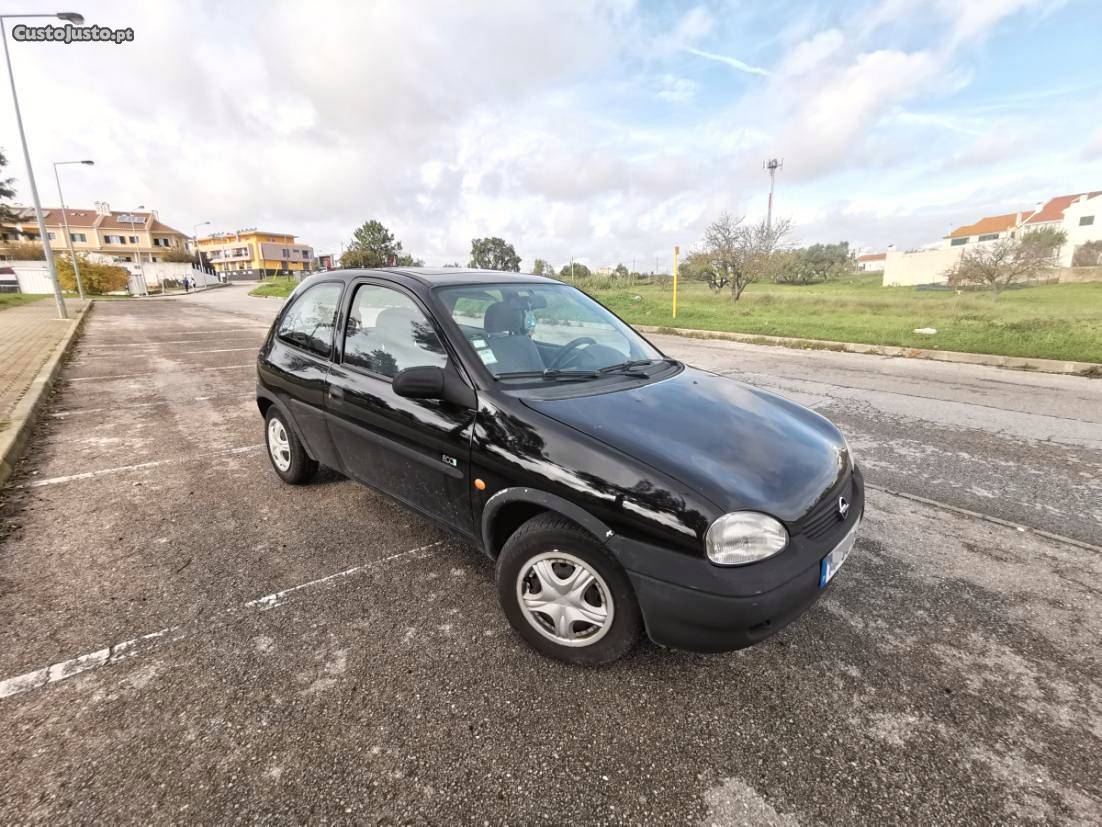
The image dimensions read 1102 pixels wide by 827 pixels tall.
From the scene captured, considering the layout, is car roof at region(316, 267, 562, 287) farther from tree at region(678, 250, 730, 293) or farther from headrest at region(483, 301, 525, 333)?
tree at region(678, 250, 730, 293)

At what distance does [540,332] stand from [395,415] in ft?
3.08

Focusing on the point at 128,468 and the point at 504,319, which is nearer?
the point at 504,319

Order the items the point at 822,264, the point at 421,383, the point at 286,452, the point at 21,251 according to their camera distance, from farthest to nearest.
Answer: the point at 822,264, the point at 21,251, the point at 286,452, the point at 421,383

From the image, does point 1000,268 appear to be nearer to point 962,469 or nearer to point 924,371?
point 924,371

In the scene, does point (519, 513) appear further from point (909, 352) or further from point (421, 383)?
point (909, 352)

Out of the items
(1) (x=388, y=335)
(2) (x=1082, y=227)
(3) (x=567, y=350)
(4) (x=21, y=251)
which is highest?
(2) (x=1082, y=227)

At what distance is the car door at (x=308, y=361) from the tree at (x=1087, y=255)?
64817mm

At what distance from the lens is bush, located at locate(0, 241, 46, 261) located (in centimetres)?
5736

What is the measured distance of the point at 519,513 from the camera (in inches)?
92.4

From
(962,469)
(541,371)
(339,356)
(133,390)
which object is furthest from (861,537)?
(133,390)

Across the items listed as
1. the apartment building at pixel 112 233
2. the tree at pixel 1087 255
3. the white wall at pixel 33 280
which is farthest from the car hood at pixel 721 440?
the apartment building at pixel 112 233

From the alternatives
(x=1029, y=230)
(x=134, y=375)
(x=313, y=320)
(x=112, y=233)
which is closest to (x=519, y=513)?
(x=313, y=320)

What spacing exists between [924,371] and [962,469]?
5.27 metres

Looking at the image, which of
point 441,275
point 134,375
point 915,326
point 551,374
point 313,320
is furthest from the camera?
point 915,326
